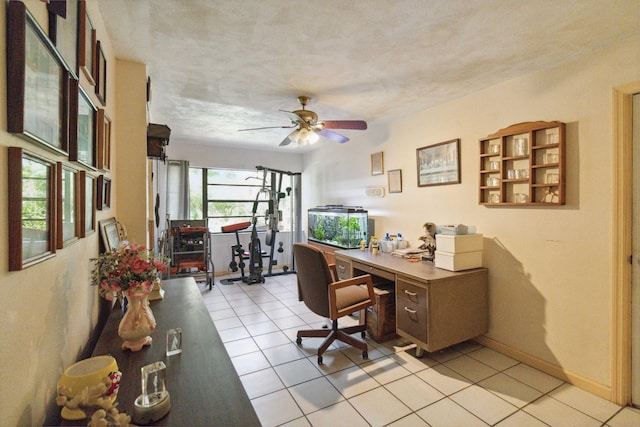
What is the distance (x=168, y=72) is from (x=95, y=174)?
1317 millimetres

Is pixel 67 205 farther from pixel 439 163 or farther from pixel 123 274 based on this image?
pixel 439 163

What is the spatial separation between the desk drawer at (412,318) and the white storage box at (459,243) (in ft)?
1.86

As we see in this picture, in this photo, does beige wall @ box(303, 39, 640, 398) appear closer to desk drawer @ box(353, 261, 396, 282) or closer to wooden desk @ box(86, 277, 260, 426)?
desk drawer @ box(353, 261, 396, 282)

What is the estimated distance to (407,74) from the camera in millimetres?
2406

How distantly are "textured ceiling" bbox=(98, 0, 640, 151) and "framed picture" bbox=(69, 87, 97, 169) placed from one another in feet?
2.31

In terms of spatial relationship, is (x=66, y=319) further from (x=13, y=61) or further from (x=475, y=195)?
(x=475, y=195)

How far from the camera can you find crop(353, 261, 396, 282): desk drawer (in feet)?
8.95

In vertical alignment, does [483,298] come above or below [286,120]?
below

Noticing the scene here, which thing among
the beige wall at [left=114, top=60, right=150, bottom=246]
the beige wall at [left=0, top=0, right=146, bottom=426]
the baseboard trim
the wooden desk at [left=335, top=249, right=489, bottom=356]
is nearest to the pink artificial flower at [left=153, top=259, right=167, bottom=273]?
the beige wall at [left=0, top=0, right=146, bottom=426]

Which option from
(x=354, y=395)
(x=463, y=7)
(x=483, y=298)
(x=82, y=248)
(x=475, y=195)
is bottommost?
(x=354, y=395)

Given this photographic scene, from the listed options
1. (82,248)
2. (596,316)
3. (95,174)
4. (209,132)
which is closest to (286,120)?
(209,132)

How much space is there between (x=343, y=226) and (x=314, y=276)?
186 centimetres

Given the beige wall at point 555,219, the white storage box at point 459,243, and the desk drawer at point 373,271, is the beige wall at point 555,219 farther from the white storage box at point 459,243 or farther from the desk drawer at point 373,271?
the desk drawer at point 373,271

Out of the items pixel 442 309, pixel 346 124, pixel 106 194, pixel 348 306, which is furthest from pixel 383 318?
pixel 106 194
